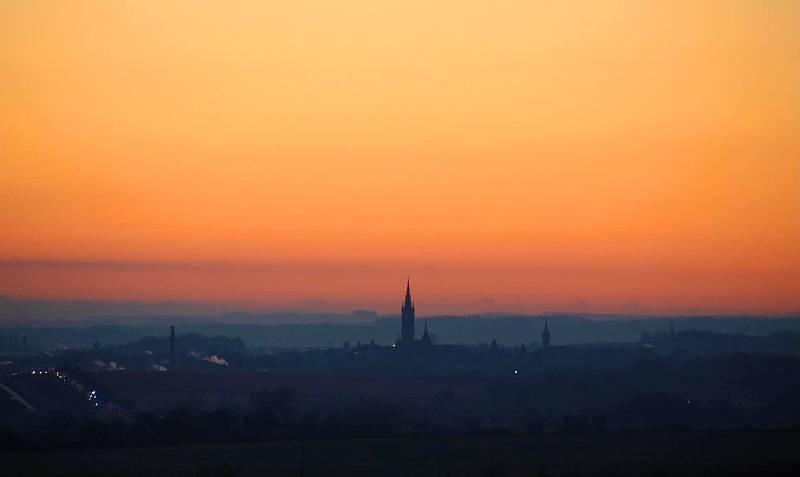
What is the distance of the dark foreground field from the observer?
59750mm

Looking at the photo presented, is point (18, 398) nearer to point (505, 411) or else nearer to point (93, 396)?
point (93, 396)

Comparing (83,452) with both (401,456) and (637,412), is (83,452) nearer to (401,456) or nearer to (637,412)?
(401,456)

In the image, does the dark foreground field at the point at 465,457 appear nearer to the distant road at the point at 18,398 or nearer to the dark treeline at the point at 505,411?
the dark treeline at the point at 505,411

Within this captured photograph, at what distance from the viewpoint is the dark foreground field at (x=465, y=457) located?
5975 centimetres

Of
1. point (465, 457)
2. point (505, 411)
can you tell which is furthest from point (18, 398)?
point (465, 457)

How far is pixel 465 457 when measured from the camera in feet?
219

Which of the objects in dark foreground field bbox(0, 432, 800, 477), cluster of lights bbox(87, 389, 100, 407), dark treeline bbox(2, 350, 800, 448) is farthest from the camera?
cluster of lights bbox(87, 389, 100, 407)

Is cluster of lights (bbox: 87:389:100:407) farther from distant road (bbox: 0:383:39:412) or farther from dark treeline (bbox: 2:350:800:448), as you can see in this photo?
dark treeline (bbox: 2:350:800:448)

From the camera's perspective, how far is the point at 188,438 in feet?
259

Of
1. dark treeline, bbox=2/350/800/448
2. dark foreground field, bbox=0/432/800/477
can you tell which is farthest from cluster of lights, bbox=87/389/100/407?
dark foreground field, bbox=0/432/800/477

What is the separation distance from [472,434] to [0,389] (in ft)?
229

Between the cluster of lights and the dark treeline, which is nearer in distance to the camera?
the dark treeline

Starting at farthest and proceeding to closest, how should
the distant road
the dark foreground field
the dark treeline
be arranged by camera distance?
the distant road < the dark treeline < the dark foreground field

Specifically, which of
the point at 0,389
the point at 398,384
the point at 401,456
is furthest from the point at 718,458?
the point at 398,384
